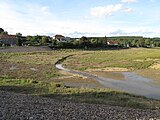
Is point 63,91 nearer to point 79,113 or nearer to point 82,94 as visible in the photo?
point 82,94

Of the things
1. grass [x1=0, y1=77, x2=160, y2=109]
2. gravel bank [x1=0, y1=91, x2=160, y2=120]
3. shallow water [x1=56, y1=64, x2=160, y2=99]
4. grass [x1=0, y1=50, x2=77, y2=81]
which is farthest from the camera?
grass [x1=0, y1=50, x2=77, y2=81]

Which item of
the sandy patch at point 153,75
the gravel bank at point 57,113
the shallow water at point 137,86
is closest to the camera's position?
the gravel bank at point 57,113

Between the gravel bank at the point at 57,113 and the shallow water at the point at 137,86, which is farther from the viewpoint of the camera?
the shallow water at the point at 137,86

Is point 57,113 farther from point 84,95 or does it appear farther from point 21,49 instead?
point 21,49

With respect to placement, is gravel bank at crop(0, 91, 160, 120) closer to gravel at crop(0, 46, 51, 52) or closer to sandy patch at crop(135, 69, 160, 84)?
sandy patch at crop(135, 69, 160, 84)

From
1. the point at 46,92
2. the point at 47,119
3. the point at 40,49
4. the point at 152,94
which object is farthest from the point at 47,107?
the point at 40,49

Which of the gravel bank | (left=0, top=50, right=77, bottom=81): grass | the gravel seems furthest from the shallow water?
the gravel

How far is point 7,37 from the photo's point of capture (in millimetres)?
166250

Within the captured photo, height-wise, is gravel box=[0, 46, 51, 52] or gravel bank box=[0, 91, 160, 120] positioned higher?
gravel box=[0, 46, 51, 52]

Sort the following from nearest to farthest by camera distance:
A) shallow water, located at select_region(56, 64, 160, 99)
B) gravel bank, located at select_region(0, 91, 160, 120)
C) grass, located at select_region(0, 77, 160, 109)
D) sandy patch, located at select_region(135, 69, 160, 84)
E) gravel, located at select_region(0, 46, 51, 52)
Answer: gravel bank, located at select_region(0, 91, 160, 120)
grass, located at select_region(0, 77, 160, 109)
shallow water, located at select_region(56, 64, 160, 99)
sandy patch, located at select_region(135, 69, 160, 84)
gravel, located at select_region(0, 46, 51, 52)

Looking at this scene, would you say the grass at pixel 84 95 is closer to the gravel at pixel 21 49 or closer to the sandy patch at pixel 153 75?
the sandy patch at pixel 153 75

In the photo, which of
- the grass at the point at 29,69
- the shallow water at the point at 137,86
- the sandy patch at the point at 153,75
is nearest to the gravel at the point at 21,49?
the grass at the point at 29,69

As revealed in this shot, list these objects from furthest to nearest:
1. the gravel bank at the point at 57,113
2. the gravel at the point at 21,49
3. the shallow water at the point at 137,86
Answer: the gravel at the point at 21,49
the shallow water at the point at 137,86
the gravel bank at the point at 57,113

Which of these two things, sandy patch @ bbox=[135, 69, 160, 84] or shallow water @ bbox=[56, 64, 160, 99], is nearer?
shallow water @ bbox=[56, 64, 160, 99]
